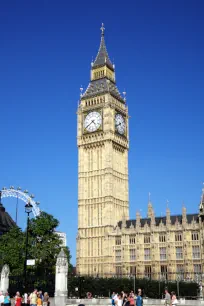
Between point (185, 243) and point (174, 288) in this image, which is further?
point (185, 243)

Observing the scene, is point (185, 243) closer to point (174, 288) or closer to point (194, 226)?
point (194, 226)

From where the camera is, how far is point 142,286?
5519cm

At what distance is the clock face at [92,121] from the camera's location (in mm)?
98569

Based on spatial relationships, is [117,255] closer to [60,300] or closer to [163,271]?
[163,271]

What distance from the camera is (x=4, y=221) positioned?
103 meters

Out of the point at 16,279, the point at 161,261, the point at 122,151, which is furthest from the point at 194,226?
the point at 16,279

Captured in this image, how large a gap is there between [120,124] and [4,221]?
A: 33.1 m

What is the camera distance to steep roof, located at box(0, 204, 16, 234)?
325 feet

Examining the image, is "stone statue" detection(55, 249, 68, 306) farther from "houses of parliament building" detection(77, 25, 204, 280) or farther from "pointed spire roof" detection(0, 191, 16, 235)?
"pointed spire roof" detection(0, 191, 16, 235)

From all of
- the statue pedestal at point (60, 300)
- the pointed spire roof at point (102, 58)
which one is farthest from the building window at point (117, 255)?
the statue pedestal at point (60, 300)

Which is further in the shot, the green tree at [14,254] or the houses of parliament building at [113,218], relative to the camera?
the houses of parliament building at [113,218]

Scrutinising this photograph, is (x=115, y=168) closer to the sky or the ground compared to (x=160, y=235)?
closer to the sky

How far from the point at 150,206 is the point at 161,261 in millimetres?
17808

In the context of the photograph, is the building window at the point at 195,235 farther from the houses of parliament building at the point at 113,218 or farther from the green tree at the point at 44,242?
the green tree at the point at 44,242
